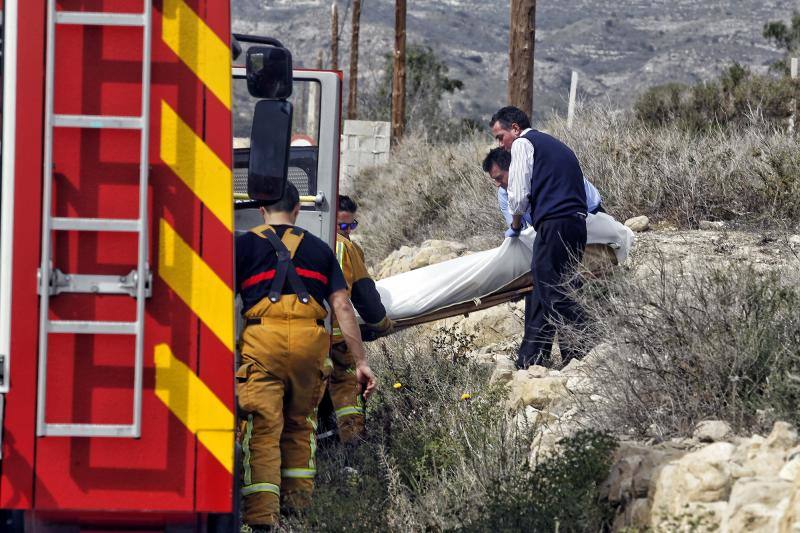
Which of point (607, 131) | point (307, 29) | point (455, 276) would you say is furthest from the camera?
point (307, 29)

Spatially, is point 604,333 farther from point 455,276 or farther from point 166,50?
point 166,50

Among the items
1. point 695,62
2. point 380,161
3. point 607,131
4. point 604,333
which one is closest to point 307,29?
point 695,62

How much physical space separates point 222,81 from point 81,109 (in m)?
0.43

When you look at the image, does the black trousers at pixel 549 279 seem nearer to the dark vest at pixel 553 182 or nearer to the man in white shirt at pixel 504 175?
the dark vest at pixel 553 182

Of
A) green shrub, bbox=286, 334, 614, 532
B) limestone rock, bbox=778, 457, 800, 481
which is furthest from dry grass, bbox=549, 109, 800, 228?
limestone rock, bbox=778, 457, 800, 481

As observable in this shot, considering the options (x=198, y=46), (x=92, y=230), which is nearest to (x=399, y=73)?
(x=198, y=46)

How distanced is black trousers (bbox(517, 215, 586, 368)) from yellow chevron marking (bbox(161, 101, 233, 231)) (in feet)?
14.2

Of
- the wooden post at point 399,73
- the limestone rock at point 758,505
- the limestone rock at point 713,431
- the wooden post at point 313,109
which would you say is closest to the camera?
the limestone rock at point 758,505

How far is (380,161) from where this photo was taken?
82.0ft

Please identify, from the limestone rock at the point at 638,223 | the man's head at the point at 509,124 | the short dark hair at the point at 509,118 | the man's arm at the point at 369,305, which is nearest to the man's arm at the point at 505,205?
the man's head at the point at 509,124

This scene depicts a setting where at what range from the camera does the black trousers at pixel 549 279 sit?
7648 millimetres

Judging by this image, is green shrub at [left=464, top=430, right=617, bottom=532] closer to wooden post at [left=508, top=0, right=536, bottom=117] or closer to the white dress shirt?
the white dress shirt

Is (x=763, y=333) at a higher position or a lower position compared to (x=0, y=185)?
lower

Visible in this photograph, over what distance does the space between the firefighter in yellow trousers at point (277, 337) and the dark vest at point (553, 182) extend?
2853 mm
